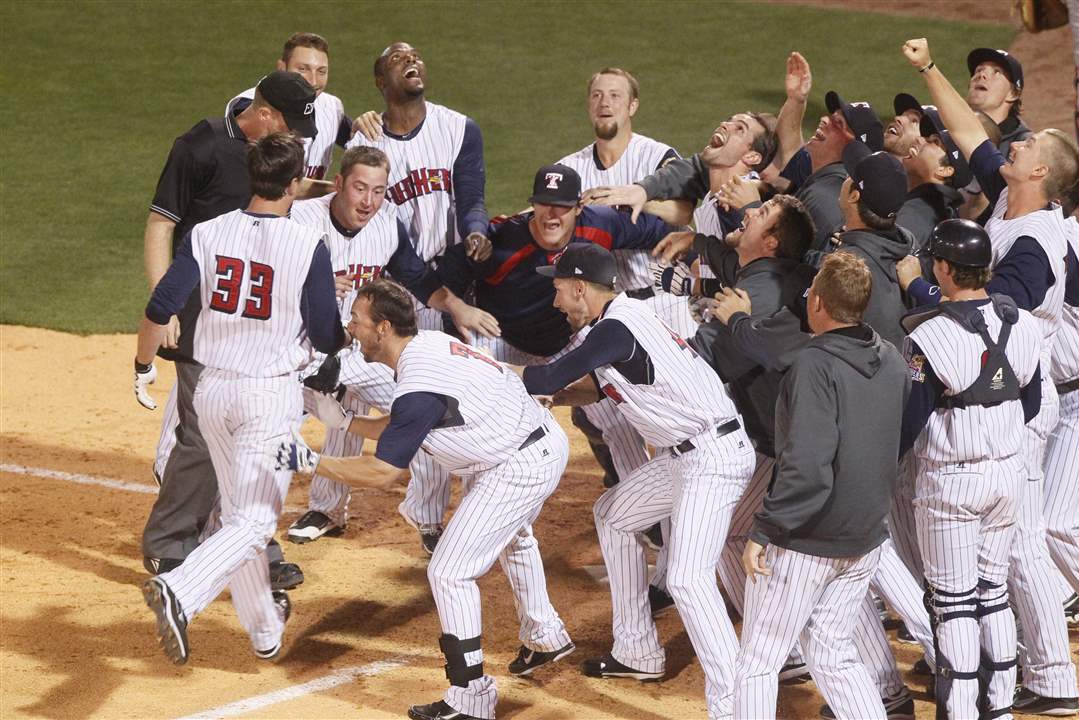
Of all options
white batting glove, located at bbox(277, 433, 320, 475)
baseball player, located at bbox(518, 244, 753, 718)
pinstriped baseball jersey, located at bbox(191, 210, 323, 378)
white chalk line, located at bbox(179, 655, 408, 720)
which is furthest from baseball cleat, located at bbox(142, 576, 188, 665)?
baseball player, located at bbox(518, 244, 753, 718)

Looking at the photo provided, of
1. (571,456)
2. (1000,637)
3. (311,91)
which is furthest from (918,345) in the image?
(571,456)

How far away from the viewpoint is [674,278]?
6281 mm

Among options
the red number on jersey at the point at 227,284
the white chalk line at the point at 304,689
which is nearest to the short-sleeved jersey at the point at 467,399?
the red number on jersey at the point at 227,284

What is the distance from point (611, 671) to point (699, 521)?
35.8 inches

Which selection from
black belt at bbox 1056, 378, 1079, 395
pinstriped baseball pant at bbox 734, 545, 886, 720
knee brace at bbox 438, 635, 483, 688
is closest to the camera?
pinstriped baseball pant at bbox 734, 545, 886, 720

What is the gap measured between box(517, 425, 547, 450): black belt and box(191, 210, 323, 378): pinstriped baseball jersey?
3.32 ft

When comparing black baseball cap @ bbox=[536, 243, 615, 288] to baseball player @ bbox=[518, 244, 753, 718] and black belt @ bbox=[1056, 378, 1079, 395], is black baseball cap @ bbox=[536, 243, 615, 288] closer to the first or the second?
baseball player @ bbox=[518, 244, 753, 718]

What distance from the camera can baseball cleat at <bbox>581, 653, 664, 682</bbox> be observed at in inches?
222

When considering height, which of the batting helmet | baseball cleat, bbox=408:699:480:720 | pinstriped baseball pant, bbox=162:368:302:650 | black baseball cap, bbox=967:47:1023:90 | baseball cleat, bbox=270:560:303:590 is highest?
black baseball cap, bbox=967:47:1023:90

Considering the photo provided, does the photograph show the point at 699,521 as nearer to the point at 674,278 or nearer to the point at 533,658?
the point at 533,658

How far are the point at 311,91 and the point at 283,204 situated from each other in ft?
2.44

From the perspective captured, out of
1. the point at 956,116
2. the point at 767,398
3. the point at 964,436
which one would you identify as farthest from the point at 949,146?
the point at 964,436

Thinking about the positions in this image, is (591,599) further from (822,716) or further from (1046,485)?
(1046,485)

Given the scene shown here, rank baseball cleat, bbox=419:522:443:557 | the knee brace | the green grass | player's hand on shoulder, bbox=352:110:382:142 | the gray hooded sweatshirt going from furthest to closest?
the green grass < player's hand on shoulder, bbox=352:110:382:142 < baseball cleat, bbox=419:522:443:557 < the knee brace < the gray hooded sweatshirt
